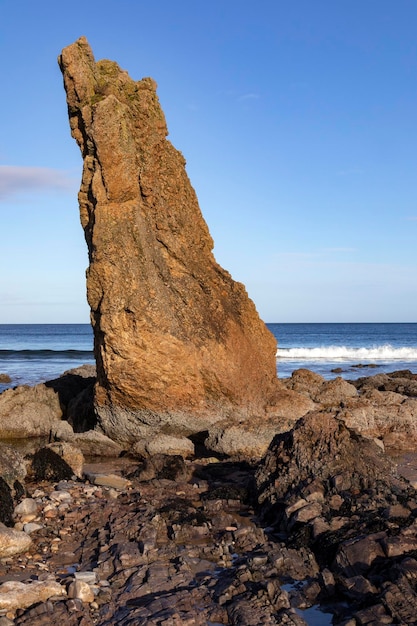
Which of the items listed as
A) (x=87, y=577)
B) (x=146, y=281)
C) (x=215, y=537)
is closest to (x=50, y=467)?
(x=215, y=537)

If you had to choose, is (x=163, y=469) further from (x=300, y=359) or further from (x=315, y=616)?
(x=300, y=359)

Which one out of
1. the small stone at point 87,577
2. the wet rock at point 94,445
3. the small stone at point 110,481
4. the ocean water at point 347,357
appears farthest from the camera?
the ocean water at point 347,357

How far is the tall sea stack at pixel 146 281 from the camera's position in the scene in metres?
14.9

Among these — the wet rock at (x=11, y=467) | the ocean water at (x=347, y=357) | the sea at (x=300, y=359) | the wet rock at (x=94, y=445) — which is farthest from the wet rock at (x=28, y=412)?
the ocean water at (x=347, y=357)

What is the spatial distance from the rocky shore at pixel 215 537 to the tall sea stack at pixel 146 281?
7.38ft

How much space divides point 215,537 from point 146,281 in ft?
24.8

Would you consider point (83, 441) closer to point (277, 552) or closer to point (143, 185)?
point (143, 185)

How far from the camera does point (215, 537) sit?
882cm

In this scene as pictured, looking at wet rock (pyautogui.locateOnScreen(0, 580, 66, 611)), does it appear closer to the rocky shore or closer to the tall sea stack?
the rocky shore

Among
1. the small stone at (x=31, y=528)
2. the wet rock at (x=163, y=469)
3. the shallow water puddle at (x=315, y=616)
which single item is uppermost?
the wet rock at (x=163, y=469)

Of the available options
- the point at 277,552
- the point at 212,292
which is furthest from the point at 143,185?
the point at 277,552

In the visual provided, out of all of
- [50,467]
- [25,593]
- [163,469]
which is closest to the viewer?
[25,593]

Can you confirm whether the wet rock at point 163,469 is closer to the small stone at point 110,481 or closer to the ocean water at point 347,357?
the small stone at point 110,481

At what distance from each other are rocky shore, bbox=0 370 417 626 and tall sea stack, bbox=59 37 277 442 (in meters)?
2.25
